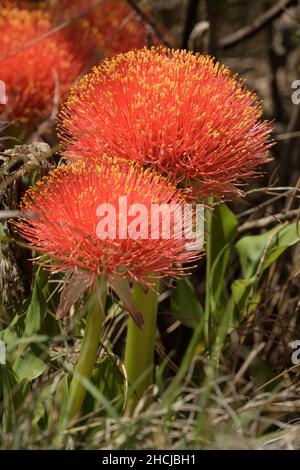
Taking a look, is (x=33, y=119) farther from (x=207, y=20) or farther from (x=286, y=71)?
(x=286, y=71)

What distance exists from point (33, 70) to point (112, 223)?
602 mm

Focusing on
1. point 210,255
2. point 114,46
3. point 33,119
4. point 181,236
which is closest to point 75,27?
point 114,46

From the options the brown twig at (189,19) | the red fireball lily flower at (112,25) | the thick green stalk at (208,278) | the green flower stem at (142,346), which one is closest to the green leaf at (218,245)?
the thick green stalk at (208,278)

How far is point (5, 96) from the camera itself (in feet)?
4.52

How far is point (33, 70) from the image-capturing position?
4.65 feet

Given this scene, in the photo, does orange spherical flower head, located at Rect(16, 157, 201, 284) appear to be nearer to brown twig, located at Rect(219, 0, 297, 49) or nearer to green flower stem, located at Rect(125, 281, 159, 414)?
green flower stem, located at Rect(125, 281, 159, 414)

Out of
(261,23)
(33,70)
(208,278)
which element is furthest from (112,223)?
(261,23)

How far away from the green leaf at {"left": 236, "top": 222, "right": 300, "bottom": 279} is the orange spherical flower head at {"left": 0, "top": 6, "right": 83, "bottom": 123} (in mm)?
436

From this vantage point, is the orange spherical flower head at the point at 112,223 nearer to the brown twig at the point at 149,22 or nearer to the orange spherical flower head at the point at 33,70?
the orange spherical flower head at the point at 33,70

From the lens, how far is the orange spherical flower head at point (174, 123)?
1014 mm

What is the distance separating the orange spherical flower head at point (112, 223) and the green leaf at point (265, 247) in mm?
411

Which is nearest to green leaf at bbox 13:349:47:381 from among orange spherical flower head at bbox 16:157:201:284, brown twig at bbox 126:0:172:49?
orange spherical flower head at bbox 16:157:201:284

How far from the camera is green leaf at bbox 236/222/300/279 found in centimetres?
135

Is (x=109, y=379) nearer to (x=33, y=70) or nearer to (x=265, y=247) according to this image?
(x=265, y=247)
